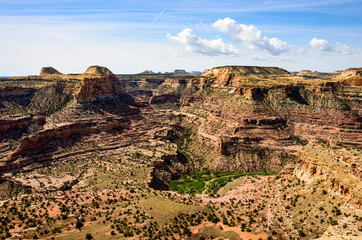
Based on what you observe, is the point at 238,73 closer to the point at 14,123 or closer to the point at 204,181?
the point at 204,181

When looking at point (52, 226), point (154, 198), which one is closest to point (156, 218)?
point (154, 198)

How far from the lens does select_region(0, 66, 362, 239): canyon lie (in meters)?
35.9

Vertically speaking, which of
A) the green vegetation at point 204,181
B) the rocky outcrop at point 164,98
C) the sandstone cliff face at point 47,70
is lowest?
the green vegetation at point 204,181

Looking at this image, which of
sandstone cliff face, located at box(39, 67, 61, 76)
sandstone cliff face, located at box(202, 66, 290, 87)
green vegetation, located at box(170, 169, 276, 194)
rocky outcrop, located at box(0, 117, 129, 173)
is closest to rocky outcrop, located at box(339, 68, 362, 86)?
sandstone cliff face, located at box(202, 66, 290, 87)

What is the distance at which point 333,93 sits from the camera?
103500 millimetres

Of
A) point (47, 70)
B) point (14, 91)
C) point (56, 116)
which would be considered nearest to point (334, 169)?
point (56, 116)

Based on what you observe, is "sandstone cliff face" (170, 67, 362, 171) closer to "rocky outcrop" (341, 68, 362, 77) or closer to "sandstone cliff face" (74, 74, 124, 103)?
"rocky outcrop" (341, 68, 362, 77)

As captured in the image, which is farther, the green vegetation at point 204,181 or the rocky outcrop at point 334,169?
the green vegetation at point 204,181

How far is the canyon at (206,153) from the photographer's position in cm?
3594

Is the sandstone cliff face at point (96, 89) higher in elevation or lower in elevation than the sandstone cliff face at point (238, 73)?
lower

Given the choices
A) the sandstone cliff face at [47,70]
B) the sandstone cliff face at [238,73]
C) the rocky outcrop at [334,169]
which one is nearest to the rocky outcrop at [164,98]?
the sandstone cliff face at [238,73]

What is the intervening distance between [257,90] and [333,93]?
30.8m

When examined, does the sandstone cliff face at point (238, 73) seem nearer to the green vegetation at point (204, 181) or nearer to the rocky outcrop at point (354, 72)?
the rocky outcrop at point (354, 72)

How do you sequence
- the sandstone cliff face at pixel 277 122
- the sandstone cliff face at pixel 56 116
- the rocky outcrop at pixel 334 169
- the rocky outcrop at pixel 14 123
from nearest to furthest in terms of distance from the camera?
1. the rocky outcrop at pixel 334 169
2. the sandstone cliff face at pixel 56 116
3. the rocky outcrop at pixel 14 123
4. the sandstone cliff face at pixel 277 122
